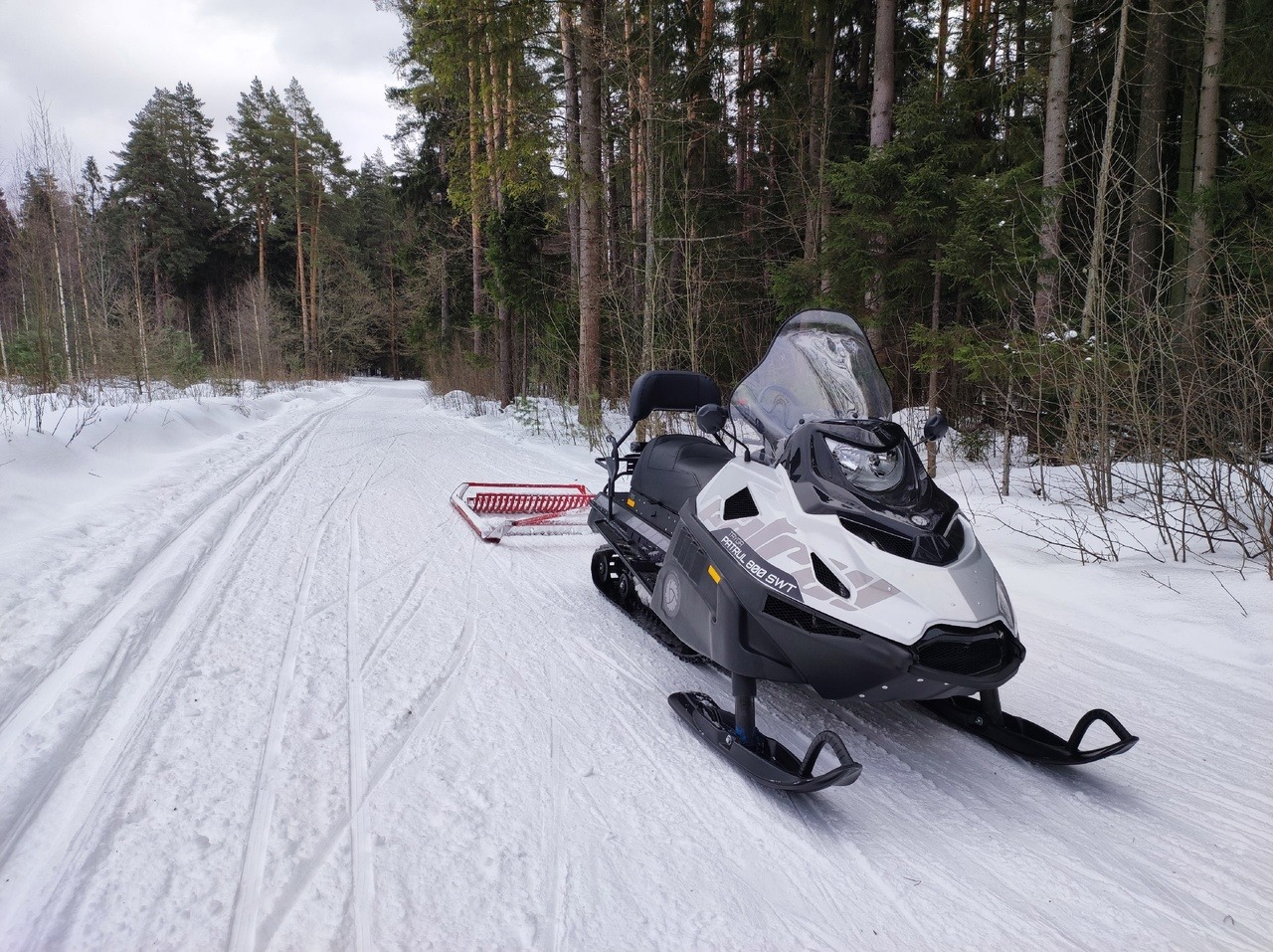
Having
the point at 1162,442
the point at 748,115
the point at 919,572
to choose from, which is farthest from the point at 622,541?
the point at 748,115

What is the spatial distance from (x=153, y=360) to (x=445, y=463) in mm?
13083

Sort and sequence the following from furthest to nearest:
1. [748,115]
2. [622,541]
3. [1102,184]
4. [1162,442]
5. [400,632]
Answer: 1. [748,115]
2. [1102,184]
3. [1162,442]
4. [622,541]
5. [400,632]

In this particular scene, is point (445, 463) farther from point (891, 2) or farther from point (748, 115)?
point (748, 115)

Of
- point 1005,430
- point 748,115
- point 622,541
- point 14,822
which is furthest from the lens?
point 748,115

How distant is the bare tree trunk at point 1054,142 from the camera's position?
6840 mm

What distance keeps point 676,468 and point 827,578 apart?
154 centimetres

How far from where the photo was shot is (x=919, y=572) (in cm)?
188

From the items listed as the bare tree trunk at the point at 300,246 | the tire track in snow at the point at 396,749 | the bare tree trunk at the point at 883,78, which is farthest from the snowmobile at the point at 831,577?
the bare tree trunk at the point at 300,246

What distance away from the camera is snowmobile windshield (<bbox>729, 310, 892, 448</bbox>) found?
252 centimetres

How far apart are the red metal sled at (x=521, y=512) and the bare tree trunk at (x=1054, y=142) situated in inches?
218

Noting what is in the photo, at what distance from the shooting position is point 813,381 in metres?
2.61

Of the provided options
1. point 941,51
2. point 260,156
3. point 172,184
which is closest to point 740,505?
point 941,51

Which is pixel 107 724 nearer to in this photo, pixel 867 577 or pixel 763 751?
pixel 763 751

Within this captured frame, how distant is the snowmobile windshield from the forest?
105 inches
